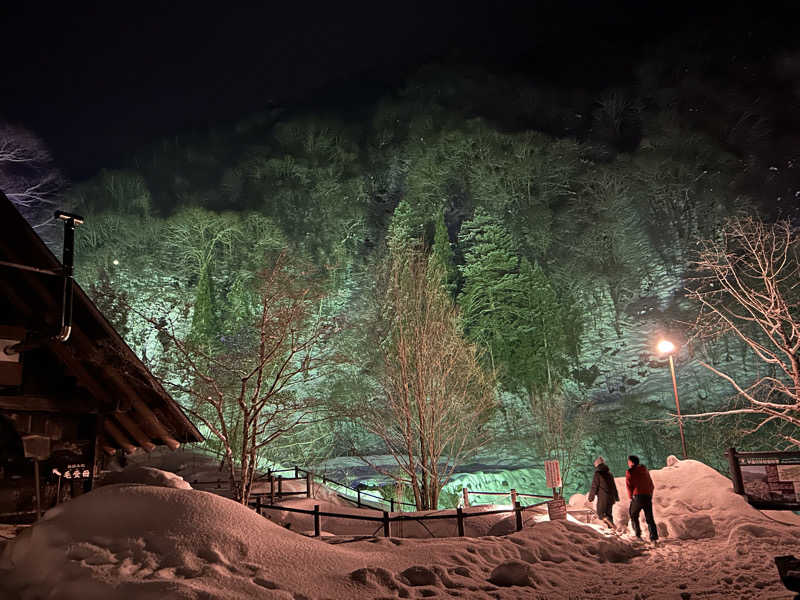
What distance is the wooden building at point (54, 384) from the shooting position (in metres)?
6.79

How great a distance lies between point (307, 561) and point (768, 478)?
9895 mm

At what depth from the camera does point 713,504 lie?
10.3 metres

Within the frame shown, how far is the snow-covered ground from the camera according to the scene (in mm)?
4355

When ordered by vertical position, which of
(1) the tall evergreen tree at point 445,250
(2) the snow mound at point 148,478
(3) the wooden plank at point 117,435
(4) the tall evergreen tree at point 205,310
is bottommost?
(2) the snow mound at point 148,478

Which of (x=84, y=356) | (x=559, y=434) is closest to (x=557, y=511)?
(x=84, y=356)

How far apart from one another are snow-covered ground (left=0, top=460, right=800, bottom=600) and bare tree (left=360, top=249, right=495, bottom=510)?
7932mm

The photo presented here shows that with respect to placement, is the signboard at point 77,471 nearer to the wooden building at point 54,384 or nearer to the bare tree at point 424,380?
the wooden building at point 54,384

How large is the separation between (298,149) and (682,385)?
38.3 m

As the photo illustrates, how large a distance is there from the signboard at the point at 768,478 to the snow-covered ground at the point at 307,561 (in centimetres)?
167

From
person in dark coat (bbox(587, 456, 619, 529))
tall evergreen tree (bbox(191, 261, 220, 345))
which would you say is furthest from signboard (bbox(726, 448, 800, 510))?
tall evergreen tree (bbox(191, 261, 220, 345))

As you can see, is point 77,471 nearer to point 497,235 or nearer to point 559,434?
point 559,434

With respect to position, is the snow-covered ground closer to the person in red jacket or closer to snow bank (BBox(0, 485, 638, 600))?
snow bank (BBox(0, 485, 638, 600))

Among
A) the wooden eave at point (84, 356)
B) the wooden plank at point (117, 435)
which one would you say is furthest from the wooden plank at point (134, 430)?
the wooden plank at point (117, 435)

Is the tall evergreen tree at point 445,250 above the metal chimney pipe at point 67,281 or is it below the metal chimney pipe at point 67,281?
above
